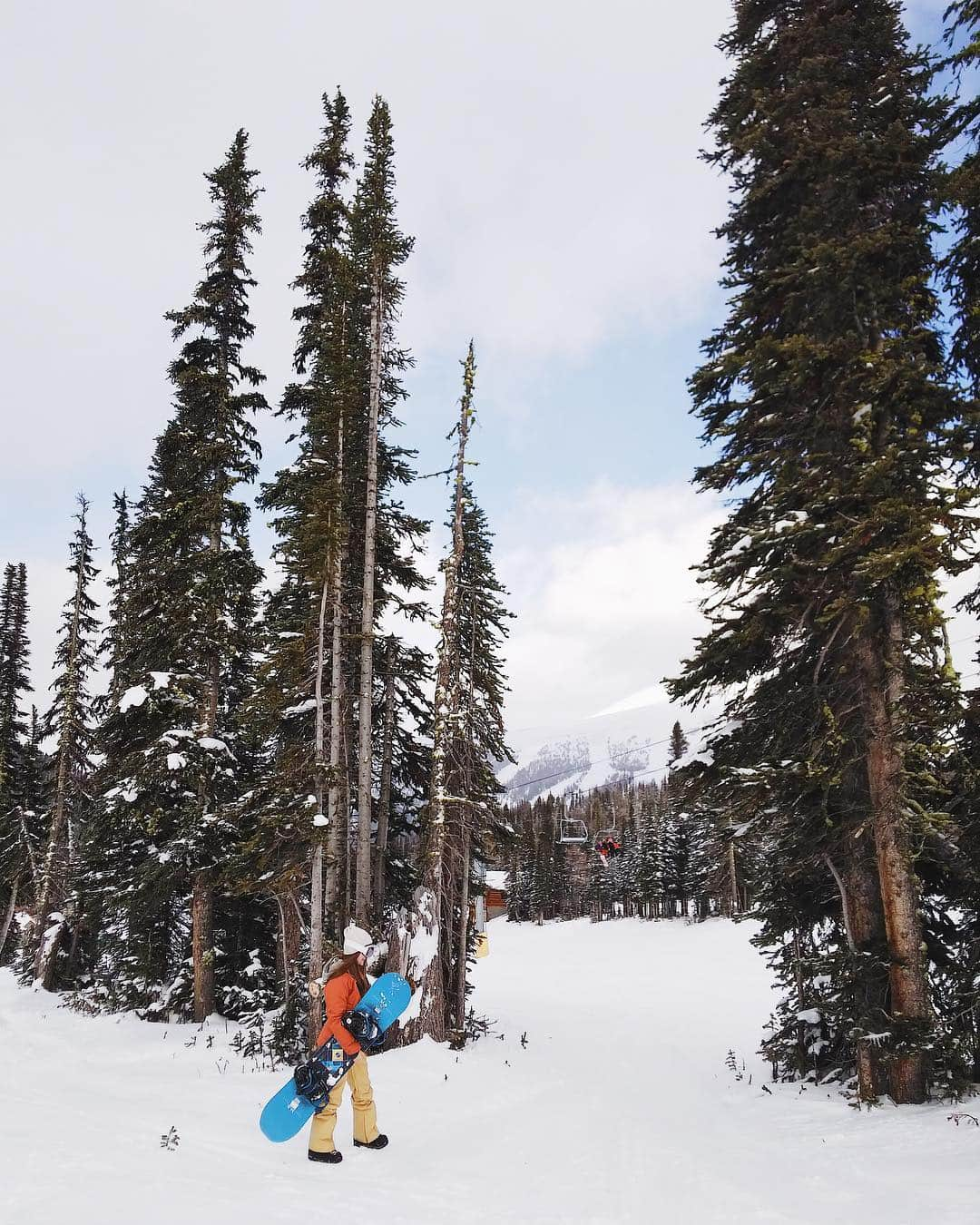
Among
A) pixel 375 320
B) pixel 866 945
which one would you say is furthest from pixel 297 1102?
pixel 375 320

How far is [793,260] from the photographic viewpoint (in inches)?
431

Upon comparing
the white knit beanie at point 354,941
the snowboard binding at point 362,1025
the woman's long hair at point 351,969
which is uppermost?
the white knit beanie at point 354,941

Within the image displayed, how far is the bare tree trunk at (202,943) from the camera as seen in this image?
17641 mm

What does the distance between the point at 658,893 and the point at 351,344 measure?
6808 cm

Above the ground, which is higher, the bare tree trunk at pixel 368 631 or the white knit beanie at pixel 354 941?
the bare tree trunk at pixel 368 631

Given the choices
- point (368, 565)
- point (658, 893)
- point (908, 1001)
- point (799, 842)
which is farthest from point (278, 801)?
point (658, 893)

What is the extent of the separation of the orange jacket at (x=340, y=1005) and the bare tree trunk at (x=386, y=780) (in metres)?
11.1

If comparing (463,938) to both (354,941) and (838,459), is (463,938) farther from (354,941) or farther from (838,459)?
(838,459)

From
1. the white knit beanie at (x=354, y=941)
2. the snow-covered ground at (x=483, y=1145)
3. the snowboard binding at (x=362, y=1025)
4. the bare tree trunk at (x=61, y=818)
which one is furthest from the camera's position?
the bare tree trunk at (x=61, y=818)

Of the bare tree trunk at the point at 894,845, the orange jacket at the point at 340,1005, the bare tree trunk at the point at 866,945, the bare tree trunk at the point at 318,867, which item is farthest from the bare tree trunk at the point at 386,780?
the bare tree trunk at the point at 894,845

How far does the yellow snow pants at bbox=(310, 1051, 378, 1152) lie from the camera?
23.7ft

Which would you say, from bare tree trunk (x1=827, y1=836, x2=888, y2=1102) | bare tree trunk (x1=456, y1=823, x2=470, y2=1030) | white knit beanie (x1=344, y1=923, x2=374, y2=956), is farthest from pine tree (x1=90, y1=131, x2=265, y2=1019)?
bare tree trunk (x1=827, y1=836, x2=888, y2=1102)

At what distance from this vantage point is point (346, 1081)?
25.6ft

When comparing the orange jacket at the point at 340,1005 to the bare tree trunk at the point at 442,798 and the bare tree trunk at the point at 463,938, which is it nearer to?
the bare tree trunk at the point at 442,798
